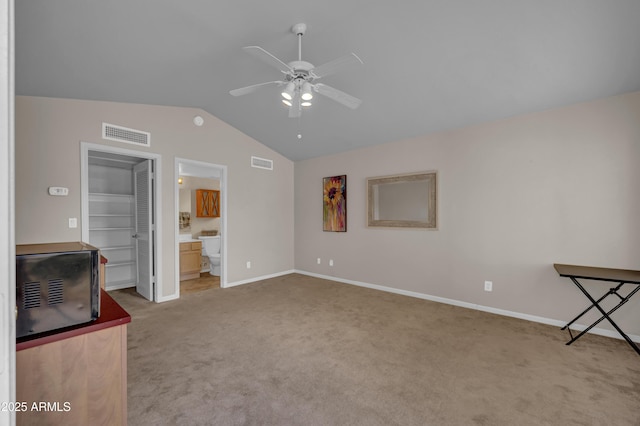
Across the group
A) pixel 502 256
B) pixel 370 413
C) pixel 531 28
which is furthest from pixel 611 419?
pixel 531 28

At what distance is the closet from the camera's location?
4.65 m

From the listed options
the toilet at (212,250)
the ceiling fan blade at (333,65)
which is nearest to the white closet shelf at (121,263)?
the toilet at (212,250)

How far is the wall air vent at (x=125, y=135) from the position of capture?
3512 mm

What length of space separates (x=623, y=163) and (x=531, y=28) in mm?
1789

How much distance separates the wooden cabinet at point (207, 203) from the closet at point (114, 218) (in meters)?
1.34

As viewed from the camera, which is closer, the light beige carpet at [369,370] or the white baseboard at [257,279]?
the light beige carpet at [369,370]

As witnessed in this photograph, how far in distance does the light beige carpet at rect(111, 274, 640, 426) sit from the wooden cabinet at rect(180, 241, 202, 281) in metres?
1.73

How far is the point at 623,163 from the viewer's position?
279 cm

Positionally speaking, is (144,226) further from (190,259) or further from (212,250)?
(212,250)

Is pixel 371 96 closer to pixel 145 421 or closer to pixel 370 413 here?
pixel 370 413

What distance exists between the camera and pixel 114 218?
15.9 ft

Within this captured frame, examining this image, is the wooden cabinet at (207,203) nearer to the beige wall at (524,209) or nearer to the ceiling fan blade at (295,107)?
the beige wall at (524,209)

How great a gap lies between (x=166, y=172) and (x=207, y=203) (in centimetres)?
224

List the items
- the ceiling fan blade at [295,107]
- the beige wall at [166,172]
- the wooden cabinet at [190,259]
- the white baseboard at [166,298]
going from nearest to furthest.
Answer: the ceiling fan blade at [295,107] → the beige wall at [166,172] → the white baseboard at [166,298] → the wooden cabinet at [190,259]
